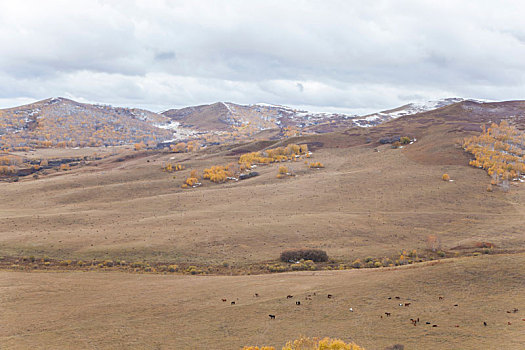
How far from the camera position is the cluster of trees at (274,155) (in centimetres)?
15038

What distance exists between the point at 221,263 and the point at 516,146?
129m

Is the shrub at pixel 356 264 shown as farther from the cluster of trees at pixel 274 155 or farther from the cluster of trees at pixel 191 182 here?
the cluster of trees at pixel 274 155

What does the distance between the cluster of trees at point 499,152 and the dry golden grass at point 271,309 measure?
246ft

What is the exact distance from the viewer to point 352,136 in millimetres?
182875

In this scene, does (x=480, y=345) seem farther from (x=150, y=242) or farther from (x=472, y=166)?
(x=472, y=166)

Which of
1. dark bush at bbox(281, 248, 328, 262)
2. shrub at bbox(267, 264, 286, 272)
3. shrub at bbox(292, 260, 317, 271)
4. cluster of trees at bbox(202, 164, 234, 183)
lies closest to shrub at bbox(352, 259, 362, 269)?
dark bush at bbox(281, 248, 328, 262)

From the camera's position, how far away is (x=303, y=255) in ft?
175

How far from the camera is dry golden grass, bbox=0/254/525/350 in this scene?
87.7 ft

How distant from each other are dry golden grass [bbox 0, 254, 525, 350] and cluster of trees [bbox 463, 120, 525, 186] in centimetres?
7484

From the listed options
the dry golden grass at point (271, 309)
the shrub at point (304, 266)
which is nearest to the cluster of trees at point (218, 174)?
the shrub at point (304, 266)

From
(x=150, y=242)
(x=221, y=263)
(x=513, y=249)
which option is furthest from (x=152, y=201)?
(x=513, y=249)

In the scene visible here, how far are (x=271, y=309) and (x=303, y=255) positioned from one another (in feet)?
73.2

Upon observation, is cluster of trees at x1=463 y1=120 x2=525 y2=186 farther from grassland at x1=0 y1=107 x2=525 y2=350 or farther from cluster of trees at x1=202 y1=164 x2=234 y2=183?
cluster of trees at x1=202 y1=164 x2=234 y2=183

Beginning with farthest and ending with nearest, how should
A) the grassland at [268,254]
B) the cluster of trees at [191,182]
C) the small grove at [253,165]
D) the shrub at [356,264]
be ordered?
the small grove at [253,165], the cluster of trees at [191,182], the shrub at [356,264], the grassland at [268,254]
